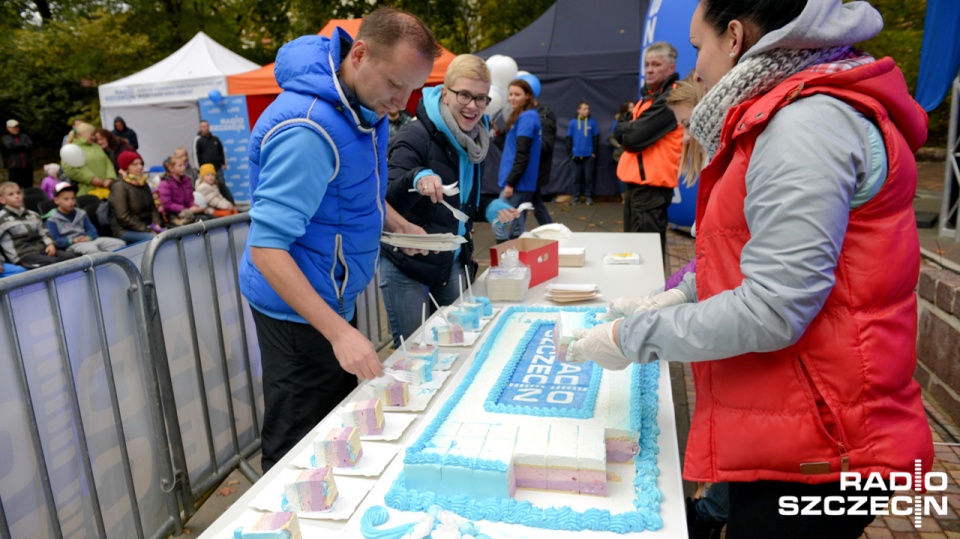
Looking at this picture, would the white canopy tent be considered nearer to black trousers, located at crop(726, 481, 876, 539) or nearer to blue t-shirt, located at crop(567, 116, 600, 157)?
blue t-shirt, located at crop(567, 116, 600, 157)

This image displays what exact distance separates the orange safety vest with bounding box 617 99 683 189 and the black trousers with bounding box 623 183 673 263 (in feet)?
0.28

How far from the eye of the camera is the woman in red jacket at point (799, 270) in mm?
1012

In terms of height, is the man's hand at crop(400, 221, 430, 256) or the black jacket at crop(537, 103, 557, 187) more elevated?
the black jacket at crop(537, 103, 557, 187)

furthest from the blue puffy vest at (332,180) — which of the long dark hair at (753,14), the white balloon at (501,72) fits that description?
the white balloon at (501,72)

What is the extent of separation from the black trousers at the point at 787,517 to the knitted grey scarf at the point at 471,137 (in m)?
1.75

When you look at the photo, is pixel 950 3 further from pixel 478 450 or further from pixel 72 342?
pixel 72 342

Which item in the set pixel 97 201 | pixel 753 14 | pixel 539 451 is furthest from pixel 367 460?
pixel 97 201

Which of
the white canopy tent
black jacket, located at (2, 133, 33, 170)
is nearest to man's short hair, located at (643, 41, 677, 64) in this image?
the white canopy tent

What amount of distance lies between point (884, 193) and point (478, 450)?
0.90 meters

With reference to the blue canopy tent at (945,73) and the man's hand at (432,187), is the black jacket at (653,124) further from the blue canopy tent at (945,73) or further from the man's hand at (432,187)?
the man's hand at (432,187)

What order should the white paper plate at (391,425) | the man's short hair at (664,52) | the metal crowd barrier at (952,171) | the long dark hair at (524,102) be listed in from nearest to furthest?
the white paper plate at (391,425) → the man's short hair at (664,52) → the metal crowd barrier at (952,171) → the long dark hair at (524,102)

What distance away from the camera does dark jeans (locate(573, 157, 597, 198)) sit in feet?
35.3

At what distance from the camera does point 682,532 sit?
3.86 ft

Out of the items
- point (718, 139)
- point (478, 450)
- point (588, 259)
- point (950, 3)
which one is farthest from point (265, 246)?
point (950, 3)
